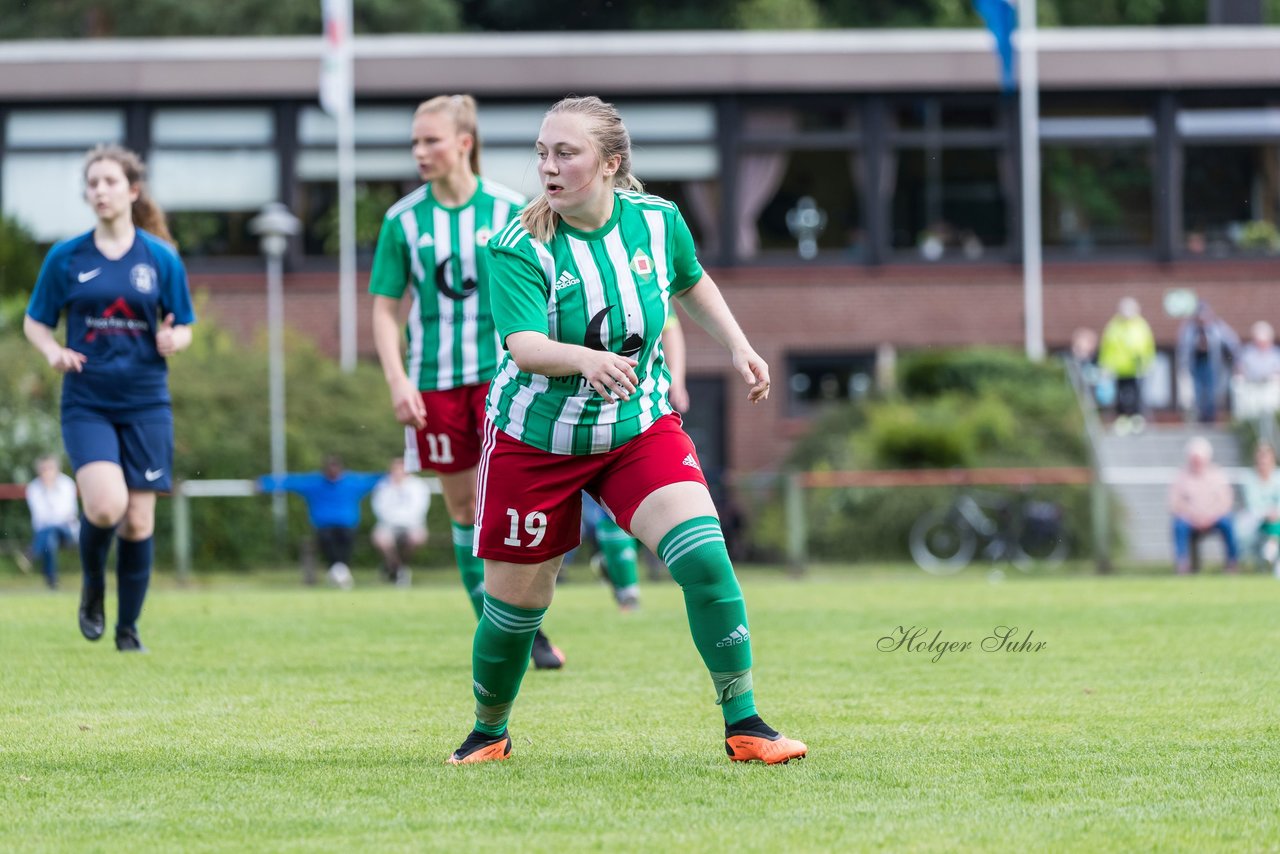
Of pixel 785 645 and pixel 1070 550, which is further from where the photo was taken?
pixel 1070 550

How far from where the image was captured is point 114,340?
28.4ft

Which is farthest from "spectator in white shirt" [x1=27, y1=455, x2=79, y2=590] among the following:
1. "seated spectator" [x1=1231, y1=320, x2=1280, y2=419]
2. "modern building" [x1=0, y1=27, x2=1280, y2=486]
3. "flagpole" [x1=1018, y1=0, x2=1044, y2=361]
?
"seated spectator" [x1=1231, y1=320, x2=1280, y2=419]

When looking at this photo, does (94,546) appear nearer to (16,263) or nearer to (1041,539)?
(1041,539)

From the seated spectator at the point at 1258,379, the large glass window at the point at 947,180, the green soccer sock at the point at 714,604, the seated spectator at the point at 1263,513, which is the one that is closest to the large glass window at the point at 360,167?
the large glass window at the point at 947,180

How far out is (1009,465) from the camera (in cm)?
2281

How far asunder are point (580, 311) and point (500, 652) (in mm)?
1061

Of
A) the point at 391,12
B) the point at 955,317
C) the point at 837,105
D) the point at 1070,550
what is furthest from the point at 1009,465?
the point at 391,12

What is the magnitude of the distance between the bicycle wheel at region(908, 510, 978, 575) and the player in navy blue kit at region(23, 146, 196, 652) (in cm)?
1247

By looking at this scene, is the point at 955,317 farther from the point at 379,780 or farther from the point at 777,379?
the point at 379,780

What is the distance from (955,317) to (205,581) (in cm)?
1388

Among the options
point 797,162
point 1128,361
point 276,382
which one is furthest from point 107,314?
point 797,162

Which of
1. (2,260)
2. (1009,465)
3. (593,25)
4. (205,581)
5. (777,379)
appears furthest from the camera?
(593,25)

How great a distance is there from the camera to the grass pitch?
4508mm

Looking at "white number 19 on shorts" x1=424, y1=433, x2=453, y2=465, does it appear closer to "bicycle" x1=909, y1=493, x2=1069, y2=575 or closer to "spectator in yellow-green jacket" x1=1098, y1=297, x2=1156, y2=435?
"bicycle" x1=909, y1=493, x2=1069, y2=575
